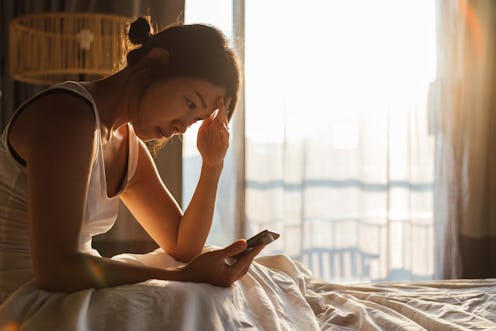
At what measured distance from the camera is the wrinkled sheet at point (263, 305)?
0.90 m

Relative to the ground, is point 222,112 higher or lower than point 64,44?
lower

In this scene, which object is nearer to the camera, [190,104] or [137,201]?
[190,104]

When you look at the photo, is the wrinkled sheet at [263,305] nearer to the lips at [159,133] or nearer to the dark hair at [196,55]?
the lips at [159,133]

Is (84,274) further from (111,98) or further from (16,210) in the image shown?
(111,98)

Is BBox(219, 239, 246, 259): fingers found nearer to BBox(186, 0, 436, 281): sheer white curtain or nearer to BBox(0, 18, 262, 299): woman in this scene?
BBox(0, 18, 262, 299): woman

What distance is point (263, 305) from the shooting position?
1136 mm

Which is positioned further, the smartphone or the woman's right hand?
the smartphone

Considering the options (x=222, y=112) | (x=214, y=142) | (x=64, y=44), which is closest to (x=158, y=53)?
(x=222, y=112)

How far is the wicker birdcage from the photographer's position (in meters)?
2.30

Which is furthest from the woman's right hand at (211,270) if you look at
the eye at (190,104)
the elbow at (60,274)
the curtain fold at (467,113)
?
the curtain fold at (467,113)

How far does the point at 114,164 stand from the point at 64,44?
1051 mm

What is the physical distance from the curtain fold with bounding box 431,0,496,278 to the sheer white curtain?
0.07 meters

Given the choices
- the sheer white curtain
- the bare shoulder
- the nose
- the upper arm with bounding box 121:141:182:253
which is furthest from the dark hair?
the sheer white curtain

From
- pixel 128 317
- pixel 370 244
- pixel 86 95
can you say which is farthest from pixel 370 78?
pixel 128 317
